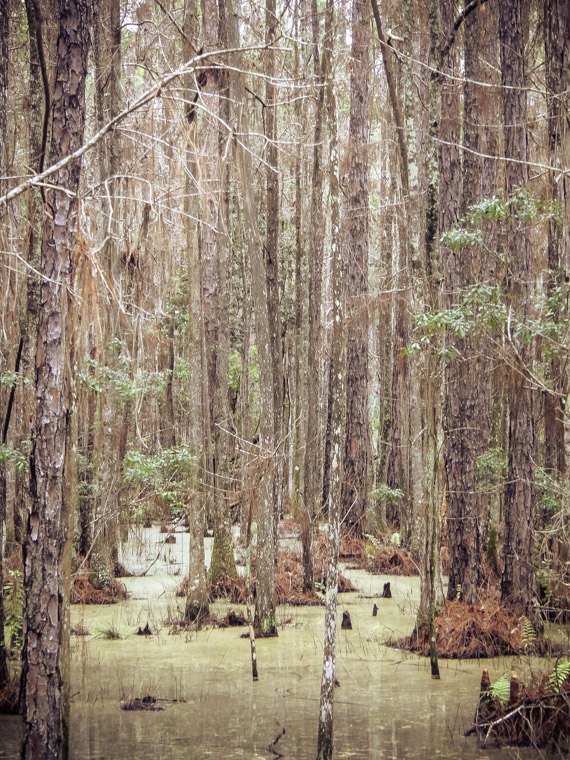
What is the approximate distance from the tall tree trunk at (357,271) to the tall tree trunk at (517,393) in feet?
21.8

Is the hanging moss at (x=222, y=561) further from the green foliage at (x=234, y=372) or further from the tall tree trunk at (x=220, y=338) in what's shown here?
the green foliage at (x=234, y=372)

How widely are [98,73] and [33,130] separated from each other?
3.11m

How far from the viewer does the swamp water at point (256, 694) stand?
7195mm

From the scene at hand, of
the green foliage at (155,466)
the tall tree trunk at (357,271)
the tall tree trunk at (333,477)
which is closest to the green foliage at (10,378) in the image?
the tall tree trunk at (333,477)

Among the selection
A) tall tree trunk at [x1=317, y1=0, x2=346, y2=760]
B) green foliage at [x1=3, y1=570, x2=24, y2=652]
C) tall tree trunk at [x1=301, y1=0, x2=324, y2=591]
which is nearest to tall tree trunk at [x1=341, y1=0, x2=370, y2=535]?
tall tree trunk at [x1=301, y1=0, x2=324, y2=591]

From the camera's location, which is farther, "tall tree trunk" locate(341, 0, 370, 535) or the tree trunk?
"tall tree trunk" locate(341, 0, 370, 535)

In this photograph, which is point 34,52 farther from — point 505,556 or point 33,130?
point 505,556

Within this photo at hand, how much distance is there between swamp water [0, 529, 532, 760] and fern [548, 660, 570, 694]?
0.66 metres

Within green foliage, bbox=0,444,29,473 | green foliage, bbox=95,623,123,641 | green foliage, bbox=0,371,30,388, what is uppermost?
green foliage, bbox=0,371,30,388

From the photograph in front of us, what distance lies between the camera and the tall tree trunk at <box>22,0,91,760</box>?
6320 mm

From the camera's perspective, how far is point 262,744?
23.7ft

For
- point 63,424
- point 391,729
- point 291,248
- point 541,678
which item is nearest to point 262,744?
point 391,729

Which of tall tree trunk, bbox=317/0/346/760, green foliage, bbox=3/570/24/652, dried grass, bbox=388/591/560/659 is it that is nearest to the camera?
tall tree trunk, bbox=317/0/346/760

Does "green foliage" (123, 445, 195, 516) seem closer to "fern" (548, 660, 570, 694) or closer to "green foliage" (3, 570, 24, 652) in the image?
"green foliage" (3, 570, 24, 652)
